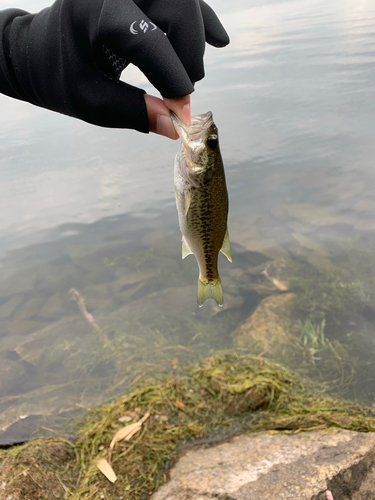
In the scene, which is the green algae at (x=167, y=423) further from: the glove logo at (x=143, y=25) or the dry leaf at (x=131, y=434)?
the glove logo at (x=143, y=25)

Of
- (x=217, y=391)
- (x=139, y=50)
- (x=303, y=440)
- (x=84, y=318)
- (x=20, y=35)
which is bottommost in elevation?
(x=84, y=318)

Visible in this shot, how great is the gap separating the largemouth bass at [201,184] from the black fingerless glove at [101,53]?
Result: 309mm

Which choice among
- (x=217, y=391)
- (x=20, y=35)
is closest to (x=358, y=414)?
(x=217, y=391)

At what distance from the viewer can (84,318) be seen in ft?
19.9

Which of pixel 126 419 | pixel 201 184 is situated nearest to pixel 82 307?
pixel 126 419

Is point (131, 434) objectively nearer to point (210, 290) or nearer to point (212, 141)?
point (210, 290)

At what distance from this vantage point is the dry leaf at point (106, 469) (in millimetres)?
3051

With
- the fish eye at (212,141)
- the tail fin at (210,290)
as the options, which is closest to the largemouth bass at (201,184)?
the fish eye at (212,141)

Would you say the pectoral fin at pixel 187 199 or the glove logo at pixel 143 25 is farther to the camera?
the pectoral fin at pixel 187 199

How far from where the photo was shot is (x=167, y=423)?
3672mm

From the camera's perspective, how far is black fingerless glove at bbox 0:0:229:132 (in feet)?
6.42

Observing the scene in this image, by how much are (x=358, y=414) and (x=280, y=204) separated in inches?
210

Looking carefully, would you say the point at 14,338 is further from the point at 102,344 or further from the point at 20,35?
the point at 20,35

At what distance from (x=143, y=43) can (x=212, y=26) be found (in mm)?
911
